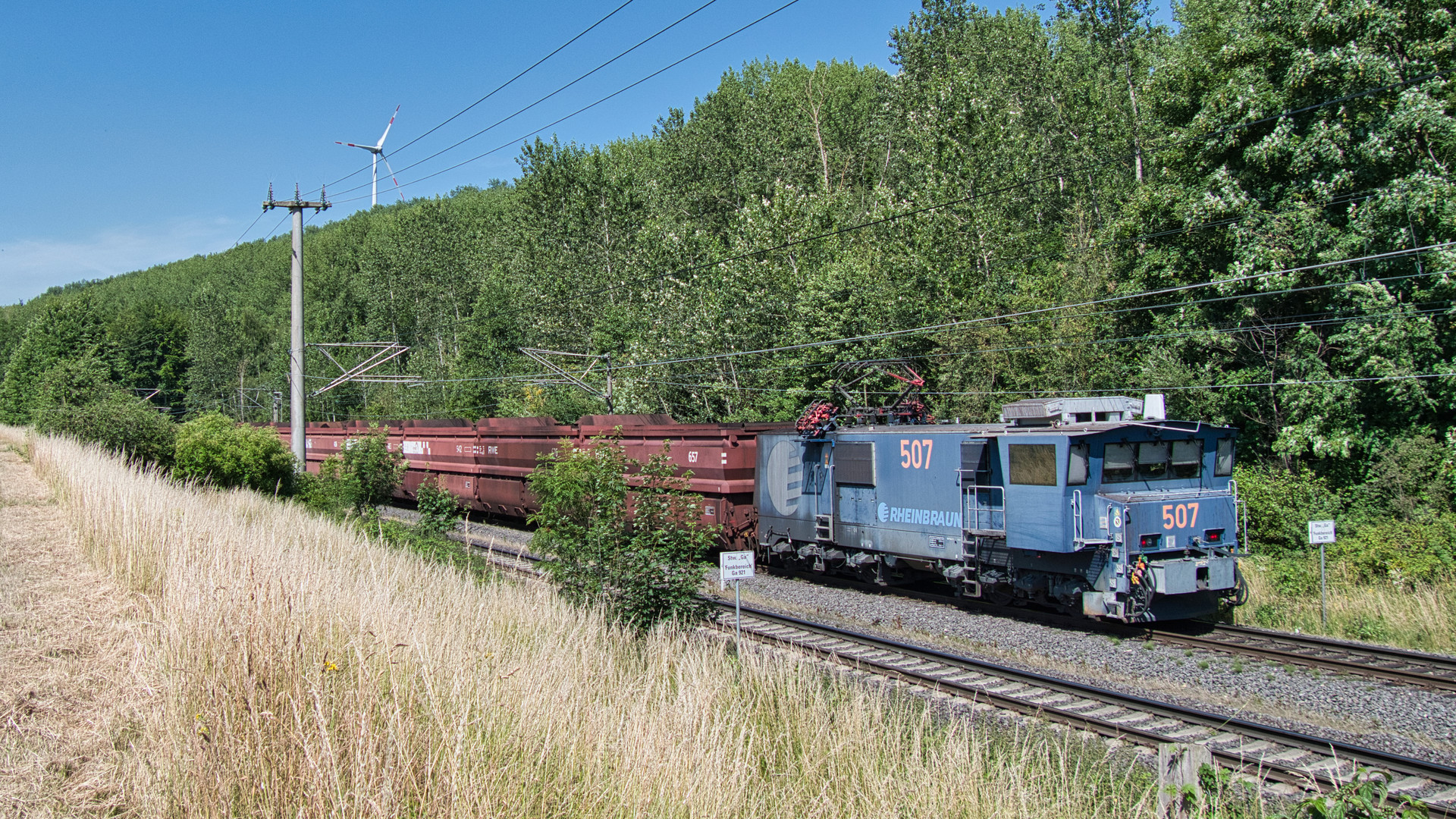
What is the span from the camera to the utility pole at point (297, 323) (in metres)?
20.2

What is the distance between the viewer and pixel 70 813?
4.09 metres

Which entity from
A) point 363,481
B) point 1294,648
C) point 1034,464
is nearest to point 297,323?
point 363,481

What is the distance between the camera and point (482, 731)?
16.0 feet

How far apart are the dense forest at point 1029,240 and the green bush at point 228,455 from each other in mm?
10171

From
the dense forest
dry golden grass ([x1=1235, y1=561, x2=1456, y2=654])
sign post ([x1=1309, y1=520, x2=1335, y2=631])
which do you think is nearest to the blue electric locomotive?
sign post ([x1=1309, y1=520, x2=1335, y2=631])

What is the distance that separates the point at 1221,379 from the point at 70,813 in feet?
80.2

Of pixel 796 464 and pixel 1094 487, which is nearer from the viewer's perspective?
pixel 1094 487

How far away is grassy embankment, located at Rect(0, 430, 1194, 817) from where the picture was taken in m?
4.04

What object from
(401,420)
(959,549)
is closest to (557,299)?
(401,420)

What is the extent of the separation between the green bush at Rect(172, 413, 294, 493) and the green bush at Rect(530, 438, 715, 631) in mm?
11772

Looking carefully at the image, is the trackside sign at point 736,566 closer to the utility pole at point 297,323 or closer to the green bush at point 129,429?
the utility pole at point 297,323

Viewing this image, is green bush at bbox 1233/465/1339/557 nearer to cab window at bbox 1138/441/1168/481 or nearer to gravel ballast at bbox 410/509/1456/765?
cab window at bbox 1138/441/1168/481

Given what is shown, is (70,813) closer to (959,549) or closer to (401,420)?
(959,549)

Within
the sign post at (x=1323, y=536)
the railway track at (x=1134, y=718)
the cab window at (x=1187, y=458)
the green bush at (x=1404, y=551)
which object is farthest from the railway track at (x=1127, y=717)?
the green bush at (x=1404, y=551)
